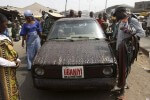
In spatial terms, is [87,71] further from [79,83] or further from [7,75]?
[7,75]

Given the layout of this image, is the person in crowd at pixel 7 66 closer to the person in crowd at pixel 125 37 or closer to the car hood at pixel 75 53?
the car hood at pixel 75 53

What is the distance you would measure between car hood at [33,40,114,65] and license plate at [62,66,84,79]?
94 mm

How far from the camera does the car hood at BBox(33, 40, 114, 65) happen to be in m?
5.10

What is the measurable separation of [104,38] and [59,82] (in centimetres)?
192

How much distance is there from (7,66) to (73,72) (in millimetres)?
1870

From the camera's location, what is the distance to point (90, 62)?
16.5ft

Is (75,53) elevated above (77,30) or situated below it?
below

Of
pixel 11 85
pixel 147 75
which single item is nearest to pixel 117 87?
pixel 147 75

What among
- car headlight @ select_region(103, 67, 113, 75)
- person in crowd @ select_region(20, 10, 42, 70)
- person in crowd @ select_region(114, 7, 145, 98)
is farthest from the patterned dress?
person in crowd @ select_region(20, 10, 42, 70)

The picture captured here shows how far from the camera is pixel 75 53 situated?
545 cm

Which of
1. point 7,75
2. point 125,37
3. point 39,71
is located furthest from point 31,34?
point 7,75

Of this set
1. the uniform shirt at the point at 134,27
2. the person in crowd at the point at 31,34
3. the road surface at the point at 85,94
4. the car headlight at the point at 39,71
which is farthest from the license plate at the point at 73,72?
the person in crowd at the point at 31,34

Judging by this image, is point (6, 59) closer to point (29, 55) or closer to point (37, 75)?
point (37, 75)

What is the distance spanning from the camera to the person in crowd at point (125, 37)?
5492 mm
